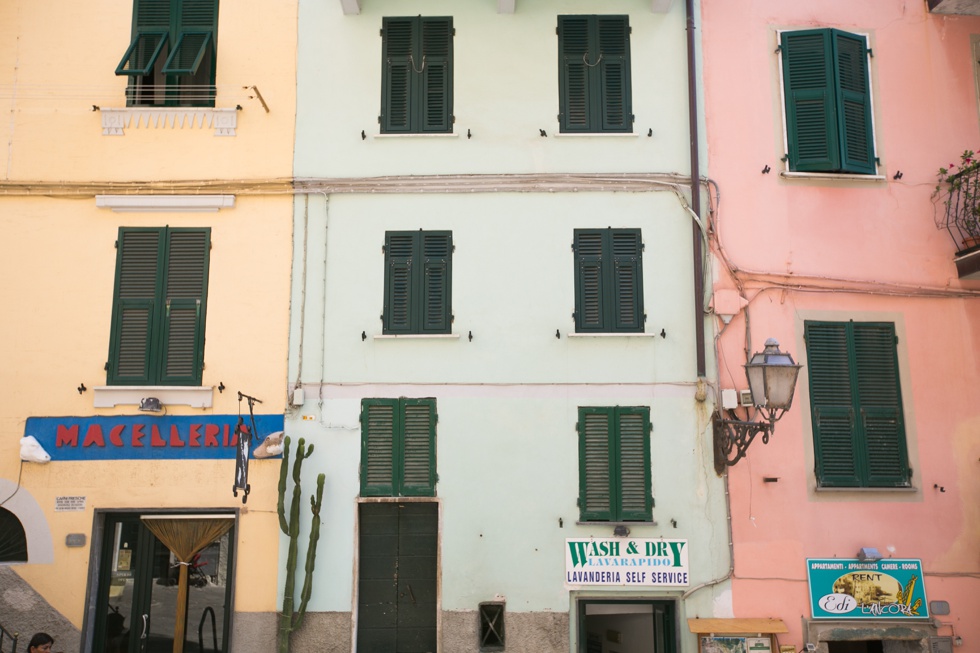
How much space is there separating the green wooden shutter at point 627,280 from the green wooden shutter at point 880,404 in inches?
109

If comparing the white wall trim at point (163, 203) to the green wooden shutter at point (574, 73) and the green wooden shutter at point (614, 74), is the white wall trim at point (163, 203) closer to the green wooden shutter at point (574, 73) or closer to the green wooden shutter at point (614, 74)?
the green wooden shutter at point (574, 73)

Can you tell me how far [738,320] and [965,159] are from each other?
3.53 m

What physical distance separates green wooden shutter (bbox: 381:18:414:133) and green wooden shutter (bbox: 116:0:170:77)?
2911 millimetres

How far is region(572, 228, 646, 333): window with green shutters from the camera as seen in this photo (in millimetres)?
11656

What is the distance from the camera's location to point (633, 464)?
11367mm

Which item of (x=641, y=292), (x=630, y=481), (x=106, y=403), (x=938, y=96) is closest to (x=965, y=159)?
(x=938, y=96)

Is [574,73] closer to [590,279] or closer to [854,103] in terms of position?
[590,279]

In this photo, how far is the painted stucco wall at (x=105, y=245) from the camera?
11.3m

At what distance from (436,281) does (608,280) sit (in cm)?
216

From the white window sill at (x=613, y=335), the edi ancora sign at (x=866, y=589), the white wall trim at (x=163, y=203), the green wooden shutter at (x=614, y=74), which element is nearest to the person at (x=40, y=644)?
the white wall trim at (x=163, y=203)

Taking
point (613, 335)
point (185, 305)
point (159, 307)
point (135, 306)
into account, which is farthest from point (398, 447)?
point (135, 306)

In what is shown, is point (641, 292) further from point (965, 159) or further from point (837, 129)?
point (965, 159)

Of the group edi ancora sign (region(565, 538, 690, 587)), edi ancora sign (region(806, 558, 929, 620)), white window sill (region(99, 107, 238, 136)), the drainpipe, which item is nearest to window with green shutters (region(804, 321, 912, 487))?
edi ancora sign (region(806, 558, 929, 620))

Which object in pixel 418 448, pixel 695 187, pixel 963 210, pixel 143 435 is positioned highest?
pixel 695 187
